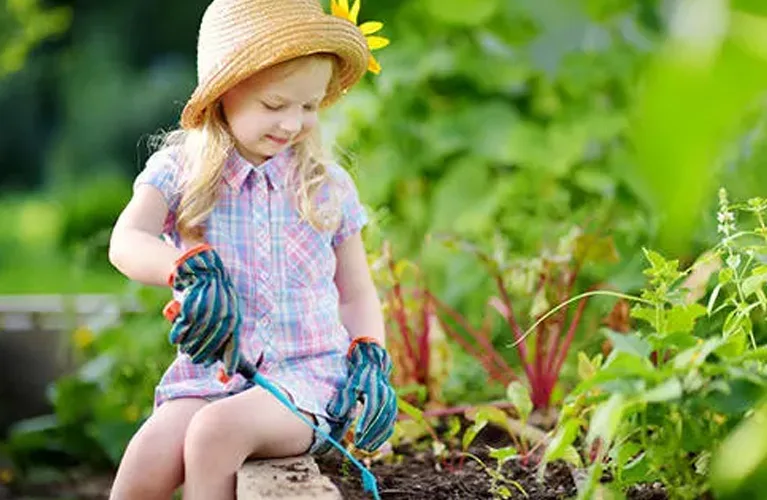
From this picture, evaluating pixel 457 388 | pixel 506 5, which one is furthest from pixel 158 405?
pixel 506 5

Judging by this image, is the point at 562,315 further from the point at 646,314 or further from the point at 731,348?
the point at 731,348

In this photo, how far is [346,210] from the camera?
1952mm

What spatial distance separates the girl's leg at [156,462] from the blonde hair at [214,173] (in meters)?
0.23

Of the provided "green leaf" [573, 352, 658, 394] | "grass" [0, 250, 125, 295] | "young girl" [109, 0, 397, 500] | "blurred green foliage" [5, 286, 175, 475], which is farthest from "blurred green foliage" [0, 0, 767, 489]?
"grass" [0, 250, 125, 295]

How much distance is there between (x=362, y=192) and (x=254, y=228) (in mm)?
1271

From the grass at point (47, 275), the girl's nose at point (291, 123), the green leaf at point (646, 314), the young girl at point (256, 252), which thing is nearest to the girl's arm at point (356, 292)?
the young girl at point (256, 252)

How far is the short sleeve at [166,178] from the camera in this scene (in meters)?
→ 1.80

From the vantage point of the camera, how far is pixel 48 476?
127 inches

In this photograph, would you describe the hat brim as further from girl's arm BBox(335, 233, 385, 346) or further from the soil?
the soil

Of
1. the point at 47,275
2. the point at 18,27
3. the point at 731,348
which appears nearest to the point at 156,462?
the point at 731,348

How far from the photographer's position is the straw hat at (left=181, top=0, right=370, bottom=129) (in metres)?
1.72

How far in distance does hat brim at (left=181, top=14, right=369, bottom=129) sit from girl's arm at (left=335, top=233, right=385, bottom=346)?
0.26m

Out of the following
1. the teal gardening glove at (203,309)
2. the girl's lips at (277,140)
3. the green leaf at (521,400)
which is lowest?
the green leaf at (521,400)

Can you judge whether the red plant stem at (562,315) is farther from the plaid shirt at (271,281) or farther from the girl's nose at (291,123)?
the girl's nose at (291,123)
